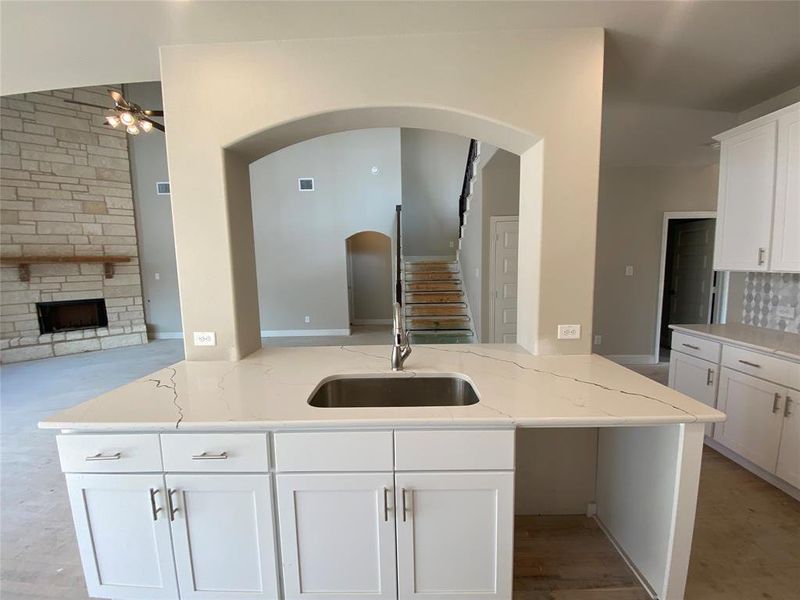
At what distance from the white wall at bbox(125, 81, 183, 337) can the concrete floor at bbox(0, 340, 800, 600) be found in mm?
4014

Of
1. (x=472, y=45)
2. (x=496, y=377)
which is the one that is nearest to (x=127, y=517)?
(x=496, y=377)

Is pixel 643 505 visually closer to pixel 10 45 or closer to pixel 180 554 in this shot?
pixel 180 554

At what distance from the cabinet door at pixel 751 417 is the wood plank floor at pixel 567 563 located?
4.35ft

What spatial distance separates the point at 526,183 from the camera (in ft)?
6.79

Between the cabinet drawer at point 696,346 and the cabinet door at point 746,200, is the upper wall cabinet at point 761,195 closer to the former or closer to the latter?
the cabinet door at point 746,200

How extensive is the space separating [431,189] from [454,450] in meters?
7.46

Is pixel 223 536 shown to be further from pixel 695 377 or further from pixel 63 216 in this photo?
pixel 63 216

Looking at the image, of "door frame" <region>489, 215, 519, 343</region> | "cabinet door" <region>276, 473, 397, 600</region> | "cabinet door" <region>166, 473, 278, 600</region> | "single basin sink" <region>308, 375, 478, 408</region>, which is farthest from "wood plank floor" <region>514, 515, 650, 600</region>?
"door frame" <region>489, 215, 519, 343</region>

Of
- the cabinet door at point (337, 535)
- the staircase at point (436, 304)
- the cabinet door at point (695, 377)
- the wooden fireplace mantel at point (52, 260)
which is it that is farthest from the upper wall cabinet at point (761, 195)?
the wooden fireplace mantel at point (52, 260)

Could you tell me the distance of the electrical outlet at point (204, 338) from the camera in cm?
202

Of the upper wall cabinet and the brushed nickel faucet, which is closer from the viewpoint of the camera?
the brushed nickel faucet

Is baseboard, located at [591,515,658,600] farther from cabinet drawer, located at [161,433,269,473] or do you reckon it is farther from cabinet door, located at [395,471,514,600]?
cabinet drawer, located at [161,433,269,473]

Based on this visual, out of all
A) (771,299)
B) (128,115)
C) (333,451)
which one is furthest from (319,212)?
(771,299)

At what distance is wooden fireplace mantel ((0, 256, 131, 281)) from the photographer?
5.47 metres
